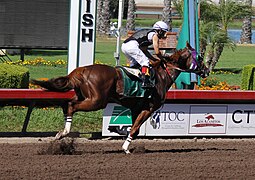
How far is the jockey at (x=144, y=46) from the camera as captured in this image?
10.7 meters

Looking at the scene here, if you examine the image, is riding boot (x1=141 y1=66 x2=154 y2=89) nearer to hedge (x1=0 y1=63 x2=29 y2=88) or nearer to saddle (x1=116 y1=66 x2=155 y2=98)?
saddle (x1=116 y1=66 x2=155 y2=98)

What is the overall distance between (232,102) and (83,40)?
2905 millimetres

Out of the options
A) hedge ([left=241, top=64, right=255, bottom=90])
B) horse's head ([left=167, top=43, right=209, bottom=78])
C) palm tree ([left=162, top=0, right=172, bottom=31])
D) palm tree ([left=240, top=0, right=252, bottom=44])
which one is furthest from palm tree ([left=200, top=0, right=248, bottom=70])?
horse's head ([left=167, top=43, right=209, bottom=78])

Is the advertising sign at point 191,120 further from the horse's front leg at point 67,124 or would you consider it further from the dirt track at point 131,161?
the horse's front leg at point 67,124

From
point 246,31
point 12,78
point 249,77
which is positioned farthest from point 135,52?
point 246,31

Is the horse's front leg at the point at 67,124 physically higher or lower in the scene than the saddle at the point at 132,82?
lower

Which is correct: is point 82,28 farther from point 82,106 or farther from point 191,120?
point 82,106

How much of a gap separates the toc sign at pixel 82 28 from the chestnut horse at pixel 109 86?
2.16 m

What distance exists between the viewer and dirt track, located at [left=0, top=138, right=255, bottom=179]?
8.77 metres

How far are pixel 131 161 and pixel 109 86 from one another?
1.17m

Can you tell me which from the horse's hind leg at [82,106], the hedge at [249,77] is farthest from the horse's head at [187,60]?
the hedge at [249,77]

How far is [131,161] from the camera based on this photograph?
994 cm

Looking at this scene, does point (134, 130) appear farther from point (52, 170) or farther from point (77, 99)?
point (52, 170)

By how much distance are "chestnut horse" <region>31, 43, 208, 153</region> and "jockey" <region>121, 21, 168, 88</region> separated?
27cm
